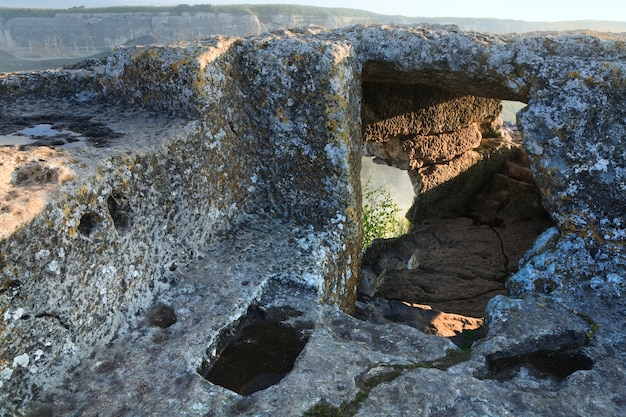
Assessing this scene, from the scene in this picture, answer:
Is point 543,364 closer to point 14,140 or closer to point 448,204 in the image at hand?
point 14,140

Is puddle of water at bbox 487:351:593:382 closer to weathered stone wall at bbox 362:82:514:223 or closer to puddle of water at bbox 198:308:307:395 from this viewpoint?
puddle of water at bbox 198:308:307:395

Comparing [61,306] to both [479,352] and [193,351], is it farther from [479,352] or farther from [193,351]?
[479,352]

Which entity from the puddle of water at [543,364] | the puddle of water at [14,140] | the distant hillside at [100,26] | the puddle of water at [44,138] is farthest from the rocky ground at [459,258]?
the distant hillside at [100,26]

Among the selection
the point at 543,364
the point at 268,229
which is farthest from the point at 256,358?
→ the point at 543,364

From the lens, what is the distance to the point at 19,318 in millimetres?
2164

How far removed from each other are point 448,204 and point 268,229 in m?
3.80

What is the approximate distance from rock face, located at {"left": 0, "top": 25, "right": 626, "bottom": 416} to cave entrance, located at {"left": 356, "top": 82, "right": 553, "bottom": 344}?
1.27 metres

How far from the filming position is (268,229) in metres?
3.78

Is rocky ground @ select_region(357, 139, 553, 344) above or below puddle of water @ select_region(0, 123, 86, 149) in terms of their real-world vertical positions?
below

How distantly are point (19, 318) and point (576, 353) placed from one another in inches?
112

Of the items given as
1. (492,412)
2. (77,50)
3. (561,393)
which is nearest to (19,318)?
(492,412)

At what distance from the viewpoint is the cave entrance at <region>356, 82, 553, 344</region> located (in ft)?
17.5

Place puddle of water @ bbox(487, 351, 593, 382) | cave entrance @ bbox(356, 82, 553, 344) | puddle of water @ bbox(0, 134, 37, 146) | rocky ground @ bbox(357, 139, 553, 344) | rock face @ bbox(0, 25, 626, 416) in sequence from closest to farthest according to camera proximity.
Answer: rock face @ bbox(0, 25, 626, 416) < puddle of water @ bbox(487, 351, 593, 382) < puddle of water @ bbox(0, 134, 37, 146) < rocky ground @ bbox(357, 139, 553, 344) < cave entrance @ bbox(356, 82, 553, 344)

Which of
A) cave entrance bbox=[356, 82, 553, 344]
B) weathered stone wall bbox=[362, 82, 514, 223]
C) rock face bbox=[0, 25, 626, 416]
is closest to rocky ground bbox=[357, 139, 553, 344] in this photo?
cave entrance bbox=[356, 82, 553, 344]
